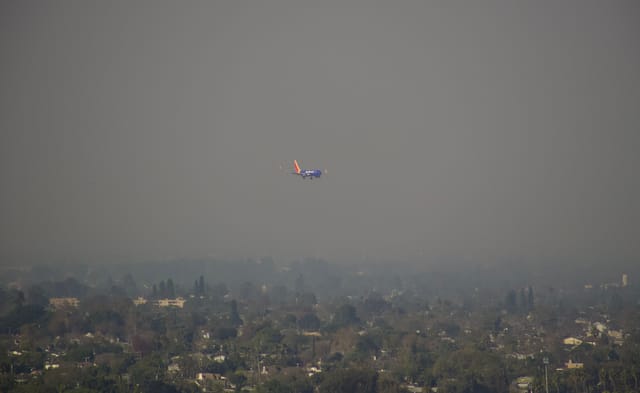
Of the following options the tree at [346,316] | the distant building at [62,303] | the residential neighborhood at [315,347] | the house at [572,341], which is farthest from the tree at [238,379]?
the distant building at [62,303]

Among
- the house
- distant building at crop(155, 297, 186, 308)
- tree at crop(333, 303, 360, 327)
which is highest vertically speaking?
distant building at crop(155, 297, 186, 308)

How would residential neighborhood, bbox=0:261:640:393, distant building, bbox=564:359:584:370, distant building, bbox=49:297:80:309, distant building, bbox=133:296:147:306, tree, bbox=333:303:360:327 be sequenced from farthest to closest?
1. distant building, bbox=133:296:147:306
2. distant building, bbox=49:297:80:309
3. tree, bbox=333:303:360:327
4. distant building, bbox=564:359:584:370
5. residential neighborhood, bbox=0:261:640:393

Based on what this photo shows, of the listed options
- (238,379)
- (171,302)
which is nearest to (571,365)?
(238,379)

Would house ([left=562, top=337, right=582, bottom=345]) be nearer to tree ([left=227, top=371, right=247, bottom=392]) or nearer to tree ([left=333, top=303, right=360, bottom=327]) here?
tree ([left=333, top=303, right=360, bottom=327])

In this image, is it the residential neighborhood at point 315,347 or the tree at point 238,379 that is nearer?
the residential neighborhood at point 315,347

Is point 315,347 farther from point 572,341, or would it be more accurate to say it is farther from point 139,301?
point 139,301

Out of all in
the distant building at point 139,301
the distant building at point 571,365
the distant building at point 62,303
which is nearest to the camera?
the distant building at point 571,365

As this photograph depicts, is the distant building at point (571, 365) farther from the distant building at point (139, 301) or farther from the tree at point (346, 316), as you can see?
the distant building at point (139, 301)

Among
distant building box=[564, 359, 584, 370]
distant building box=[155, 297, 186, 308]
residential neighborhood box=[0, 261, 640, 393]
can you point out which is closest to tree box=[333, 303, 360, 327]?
residential neighborhood box=[0, 261, 640, 393]

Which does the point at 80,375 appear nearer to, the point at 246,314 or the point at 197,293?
the point at 246,314

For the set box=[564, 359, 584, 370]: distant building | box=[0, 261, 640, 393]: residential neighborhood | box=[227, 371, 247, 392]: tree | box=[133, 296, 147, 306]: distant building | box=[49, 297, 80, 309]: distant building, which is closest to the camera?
box=[0, 261, 640, 393]: residential neighborhood

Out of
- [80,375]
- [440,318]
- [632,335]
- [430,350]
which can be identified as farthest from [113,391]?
[440,318]
